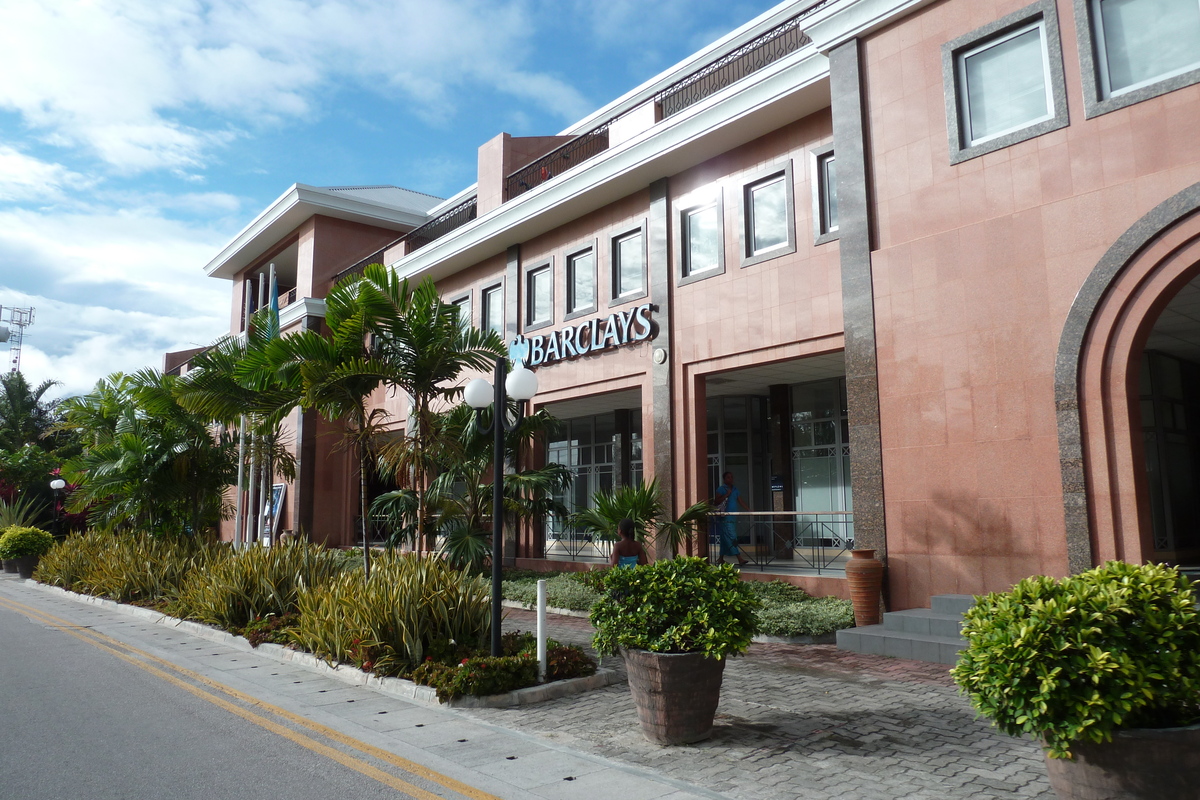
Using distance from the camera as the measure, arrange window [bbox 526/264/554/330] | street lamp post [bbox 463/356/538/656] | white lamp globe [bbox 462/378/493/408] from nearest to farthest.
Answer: street lamp post [bbox 463/356/538/656], white lamp globe [bbox 462/378/493/408], window [bbox 526/264/554/330]

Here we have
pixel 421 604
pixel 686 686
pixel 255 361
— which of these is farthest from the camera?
pixel 255 361

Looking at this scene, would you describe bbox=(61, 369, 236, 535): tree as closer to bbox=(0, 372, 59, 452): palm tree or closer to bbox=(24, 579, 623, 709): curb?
bbox=(24, 579, 623, 709): curb

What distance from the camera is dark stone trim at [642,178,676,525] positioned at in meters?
15.9

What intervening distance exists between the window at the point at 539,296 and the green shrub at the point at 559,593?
6.32m

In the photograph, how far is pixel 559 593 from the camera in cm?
1470

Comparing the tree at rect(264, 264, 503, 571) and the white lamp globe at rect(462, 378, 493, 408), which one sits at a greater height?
the tree at rect(264, 264, 503, 571)

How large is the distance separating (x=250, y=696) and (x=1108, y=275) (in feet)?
33.2

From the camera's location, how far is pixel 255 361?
13.6 metres

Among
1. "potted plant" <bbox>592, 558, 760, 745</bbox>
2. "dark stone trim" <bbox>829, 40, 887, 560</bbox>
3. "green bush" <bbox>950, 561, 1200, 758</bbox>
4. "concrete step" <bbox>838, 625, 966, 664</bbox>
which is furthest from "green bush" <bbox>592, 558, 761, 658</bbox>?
"dark stone trim" <bbox>829, 40, 887, 560</bbox>

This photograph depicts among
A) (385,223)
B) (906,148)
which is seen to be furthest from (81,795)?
(385,223)

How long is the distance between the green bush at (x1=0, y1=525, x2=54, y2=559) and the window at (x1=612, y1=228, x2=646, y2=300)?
19.2 metres

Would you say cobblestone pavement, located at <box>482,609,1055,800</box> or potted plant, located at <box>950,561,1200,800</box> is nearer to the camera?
potted plant, located at <box>950,561,1200,800</box>

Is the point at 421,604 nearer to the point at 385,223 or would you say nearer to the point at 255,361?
the point at 255,361

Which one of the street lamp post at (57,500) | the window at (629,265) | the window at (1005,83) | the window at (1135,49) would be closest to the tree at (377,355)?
the window at (629,265)
